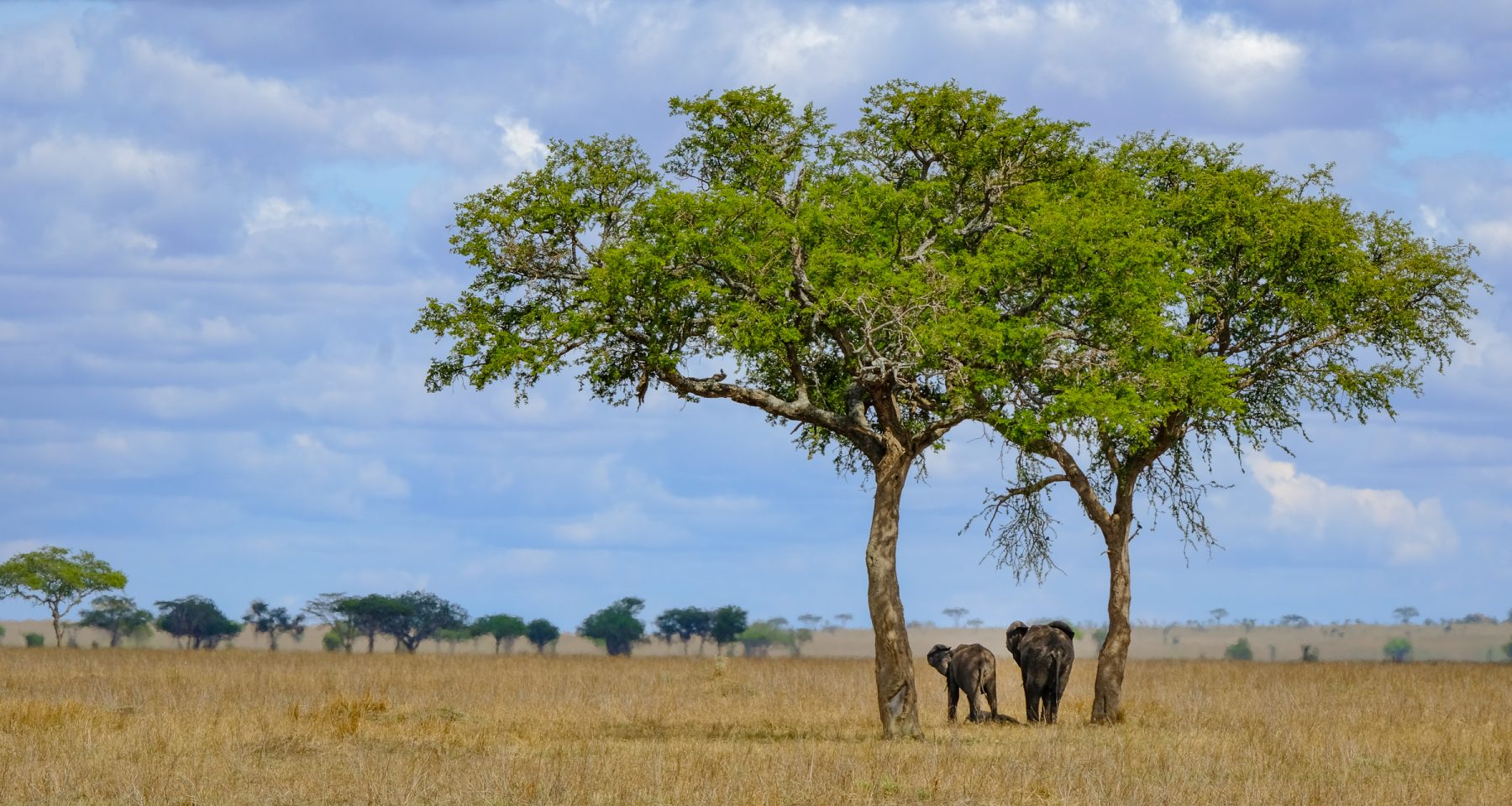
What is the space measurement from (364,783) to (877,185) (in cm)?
1393

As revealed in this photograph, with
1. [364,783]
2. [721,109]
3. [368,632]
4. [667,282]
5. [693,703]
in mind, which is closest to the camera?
[364,783]

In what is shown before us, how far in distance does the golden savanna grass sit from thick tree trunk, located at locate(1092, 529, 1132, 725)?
96 centimetres

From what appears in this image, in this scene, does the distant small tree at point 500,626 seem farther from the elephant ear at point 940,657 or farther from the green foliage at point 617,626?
the elephant ear at point 940,657

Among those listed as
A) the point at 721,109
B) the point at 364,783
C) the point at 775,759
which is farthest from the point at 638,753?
the point at 721,109

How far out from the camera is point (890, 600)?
2592 cm

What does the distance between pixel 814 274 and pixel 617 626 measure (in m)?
98.9

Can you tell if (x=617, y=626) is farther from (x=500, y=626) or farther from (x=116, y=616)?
(x=116, y=616)

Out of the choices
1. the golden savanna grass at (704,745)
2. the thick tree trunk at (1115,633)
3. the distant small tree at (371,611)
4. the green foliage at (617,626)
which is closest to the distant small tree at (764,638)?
the green foliage at (617,626)

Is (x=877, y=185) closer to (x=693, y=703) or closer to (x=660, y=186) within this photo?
(x=660, y=186)

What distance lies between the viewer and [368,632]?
353 feet

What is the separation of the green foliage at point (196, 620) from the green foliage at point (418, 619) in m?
13.7

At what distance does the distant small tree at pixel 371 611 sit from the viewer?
348 feet

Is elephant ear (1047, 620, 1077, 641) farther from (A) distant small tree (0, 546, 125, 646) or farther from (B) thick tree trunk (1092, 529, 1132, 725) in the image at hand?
(A) distant small tree (0, 546, 125, 646)

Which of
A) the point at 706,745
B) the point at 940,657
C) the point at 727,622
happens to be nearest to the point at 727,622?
the point at 727,622
